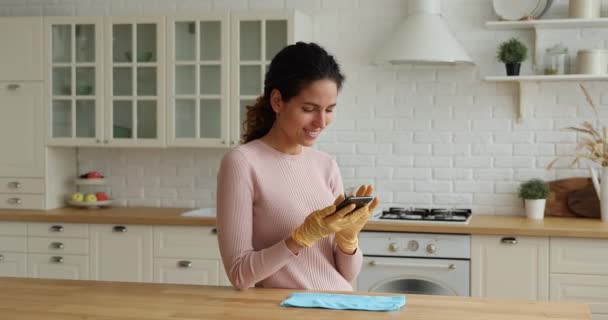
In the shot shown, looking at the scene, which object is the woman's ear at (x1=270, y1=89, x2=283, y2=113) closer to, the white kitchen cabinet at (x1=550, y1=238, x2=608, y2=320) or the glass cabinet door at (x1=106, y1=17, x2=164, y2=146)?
the white kitchen cabinet at (x1=550, y1=238, x2=608, y2=320)

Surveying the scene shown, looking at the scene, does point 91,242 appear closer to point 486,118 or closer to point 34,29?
point 34,29

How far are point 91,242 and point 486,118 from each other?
2.49m

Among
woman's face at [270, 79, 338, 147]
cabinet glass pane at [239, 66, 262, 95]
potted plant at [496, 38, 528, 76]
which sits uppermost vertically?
potted plant at [496, 38, 528, 76]

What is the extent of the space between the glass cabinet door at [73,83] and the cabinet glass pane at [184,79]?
496 millimetres

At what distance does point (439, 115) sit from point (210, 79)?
4.63ft

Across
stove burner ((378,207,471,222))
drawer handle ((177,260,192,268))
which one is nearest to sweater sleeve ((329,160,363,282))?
stove burner ((378,207,471,222))

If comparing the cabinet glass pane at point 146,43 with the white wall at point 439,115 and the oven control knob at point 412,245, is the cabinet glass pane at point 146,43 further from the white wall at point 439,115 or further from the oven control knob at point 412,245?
the oven control knob at point 412,245

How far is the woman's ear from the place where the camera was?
8.46 ft

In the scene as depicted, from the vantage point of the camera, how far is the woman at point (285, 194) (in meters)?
2.43

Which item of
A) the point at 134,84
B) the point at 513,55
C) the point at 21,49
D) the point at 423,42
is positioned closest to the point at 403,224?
the point at 423,42

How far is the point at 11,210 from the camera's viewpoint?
519cm

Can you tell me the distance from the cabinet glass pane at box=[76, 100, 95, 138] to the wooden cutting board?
2.83m

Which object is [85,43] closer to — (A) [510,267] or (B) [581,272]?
(A) [510,267]

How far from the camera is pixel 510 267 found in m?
4.35
